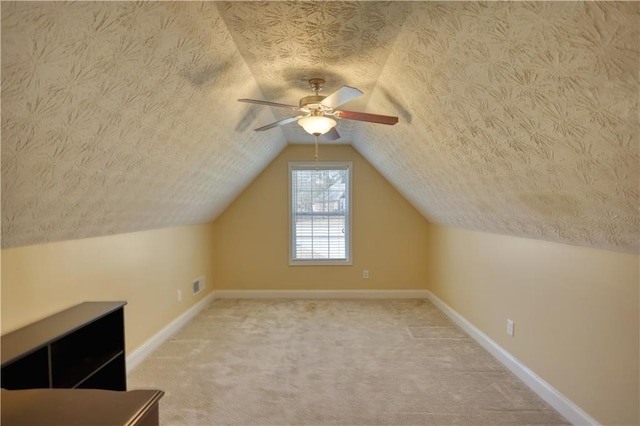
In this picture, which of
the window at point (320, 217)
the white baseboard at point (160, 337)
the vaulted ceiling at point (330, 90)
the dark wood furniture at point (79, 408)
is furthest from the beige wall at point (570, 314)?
the white baseboard at point (160, 337)

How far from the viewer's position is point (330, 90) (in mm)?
2527

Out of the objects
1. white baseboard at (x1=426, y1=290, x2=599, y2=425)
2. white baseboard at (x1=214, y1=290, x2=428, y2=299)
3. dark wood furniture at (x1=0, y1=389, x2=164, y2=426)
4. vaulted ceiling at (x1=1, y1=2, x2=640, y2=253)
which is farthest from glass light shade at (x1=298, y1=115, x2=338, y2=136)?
white baseboard at (x1=214, y1=290, x2=428, y2=299)

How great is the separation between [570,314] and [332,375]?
180 cm

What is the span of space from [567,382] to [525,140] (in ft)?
5.61

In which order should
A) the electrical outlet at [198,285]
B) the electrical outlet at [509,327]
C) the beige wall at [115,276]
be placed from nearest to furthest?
the beige wall at [115,276], the electrical outlet at [509,327], the electrical outlet at [198,285]

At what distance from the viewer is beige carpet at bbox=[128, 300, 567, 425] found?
2.15m

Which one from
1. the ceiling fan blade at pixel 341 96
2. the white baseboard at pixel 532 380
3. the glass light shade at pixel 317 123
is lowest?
the white baseboard at pixel 532 380

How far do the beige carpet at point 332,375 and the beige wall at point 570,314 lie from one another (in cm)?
28

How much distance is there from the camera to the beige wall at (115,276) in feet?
6.23

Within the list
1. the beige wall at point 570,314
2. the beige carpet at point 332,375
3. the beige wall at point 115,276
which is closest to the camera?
the beige wall at point 570,314

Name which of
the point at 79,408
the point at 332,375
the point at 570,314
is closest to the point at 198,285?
the point at 332,375

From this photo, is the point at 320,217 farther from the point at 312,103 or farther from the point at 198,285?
the point at 312,103

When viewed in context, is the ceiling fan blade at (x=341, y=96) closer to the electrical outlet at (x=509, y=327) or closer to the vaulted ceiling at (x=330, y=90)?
the vaulted ceiling at (x=330, y=90)

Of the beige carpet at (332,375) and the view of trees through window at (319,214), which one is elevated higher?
the view of trees through window at (319,214)
